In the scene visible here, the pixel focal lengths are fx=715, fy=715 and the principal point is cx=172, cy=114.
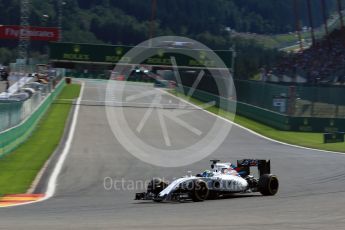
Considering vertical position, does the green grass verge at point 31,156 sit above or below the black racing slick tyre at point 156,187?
below

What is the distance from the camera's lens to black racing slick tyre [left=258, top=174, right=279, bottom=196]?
49.1 ft

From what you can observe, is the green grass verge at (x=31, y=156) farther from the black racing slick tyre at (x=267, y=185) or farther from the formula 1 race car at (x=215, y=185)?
the black racing slick tyre at (x=267, y=185)

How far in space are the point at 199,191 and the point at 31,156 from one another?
10699 millimetres

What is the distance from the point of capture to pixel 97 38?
15625cm

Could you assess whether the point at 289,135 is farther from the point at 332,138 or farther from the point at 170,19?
the point at 170,19

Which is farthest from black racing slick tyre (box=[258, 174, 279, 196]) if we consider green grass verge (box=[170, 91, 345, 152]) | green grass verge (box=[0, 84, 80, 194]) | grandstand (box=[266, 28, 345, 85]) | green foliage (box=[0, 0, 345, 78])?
green foliage (box=[0, 0, 345, 78])

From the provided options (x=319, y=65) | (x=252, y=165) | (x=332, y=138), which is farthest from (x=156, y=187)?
(x=319, y=65)

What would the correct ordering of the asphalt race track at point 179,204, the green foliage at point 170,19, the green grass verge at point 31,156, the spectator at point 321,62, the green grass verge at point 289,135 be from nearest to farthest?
1. the asphalt race track at point 179,204
2. the green grass verge at point 31,156
3. the green grass verge at point 289,135
4. the spectator at point 321,62
5. the green foliage at point 170,19

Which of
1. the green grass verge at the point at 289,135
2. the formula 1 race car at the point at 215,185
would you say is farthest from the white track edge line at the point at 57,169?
the green grass verge at the point at 289,135

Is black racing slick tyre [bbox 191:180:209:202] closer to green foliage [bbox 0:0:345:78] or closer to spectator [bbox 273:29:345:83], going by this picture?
spectator [bbox 273:29:345:83]

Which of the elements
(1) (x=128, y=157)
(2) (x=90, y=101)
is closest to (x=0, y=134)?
(1) (x=128, y=157)

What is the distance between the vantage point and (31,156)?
2320 centimetres

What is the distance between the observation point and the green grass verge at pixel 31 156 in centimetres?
1719

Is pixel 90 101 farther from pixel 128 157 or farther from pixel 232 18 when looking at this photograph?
pixel 232 18
